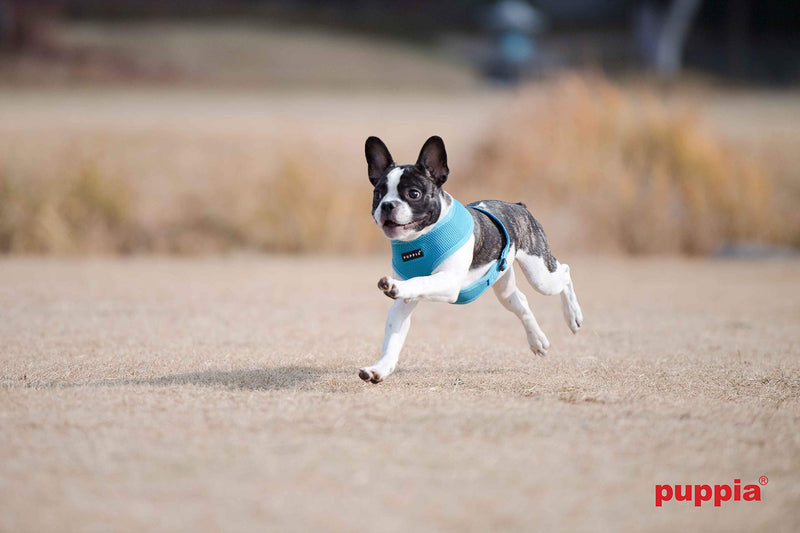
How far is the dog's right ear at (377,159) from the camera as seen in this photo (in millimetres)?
3861

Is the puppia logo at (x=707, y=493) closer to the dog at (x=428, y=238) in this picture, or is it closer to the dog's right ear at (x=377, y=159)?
the dog at (x=428, y=238)

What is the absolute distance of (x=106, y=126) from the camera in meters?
13.0

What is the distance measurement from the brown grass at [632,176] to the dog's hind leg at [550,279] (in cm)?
559

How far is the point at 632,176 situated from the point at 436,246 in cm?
713

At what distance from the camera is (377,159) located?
391 cm

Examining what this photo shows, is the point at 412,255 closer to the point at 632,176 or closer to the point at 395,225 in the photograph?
the point at 395,225

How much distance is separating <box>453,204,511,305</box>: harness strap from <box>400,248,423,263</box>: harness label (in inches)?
10.8

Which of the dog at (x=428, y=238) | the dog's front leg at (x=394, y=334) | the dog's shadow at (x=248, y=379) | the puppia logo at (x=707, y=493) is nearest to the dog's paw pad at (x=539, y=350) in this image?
the dog at (x=428, y=238)

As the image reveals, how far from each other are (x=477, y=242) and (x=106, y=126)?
33.8 feet

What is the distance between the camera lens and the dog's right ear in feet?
12.7

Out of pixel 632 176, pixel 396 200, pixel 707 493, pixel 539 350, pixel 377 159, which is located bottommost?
pixel 539 350

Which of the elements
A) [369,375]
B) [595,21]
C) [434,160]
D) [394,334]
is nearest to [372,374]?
[369,375]

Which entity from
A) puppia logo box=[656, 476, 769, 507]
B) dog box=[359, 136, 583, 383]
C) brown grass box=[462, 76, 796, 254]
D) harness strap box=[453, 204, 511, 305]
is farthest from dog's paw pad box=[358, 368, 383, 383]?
brown grass box=[462, 76, 796, 254]

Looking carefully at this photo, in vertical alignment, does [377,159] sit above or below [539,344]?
above
